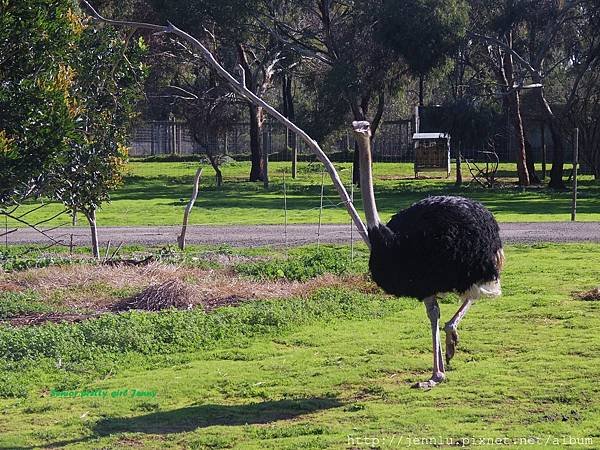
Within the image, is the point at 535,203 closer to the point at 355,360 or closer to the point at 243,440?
the point at 355,360

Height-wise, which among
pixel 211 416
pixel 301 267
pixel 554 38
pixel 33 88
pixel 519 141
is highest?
pixel 554 38

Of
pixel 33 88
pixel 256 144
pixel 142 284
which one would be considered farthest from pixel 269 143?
pixel 33 88

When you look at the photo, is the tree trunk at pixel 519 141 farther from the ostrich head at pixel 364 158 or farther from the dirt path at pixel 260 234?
the ostrich head at pixel 364 158

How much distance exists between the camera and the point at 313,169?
49000 mm

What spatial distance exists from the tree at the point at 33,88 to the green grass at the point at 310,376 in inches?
80.5

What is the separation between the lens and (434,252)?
30.4ft

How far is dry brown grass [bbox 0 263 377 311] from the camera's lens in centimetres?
1394

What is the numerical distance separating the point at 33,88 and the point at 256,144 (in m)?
33.3

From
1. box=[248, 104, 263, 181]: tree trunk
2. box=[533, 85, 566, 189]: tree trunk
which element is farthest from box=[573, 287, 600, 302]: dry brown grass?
box=[248, 104, 263, 181]: tree trunk

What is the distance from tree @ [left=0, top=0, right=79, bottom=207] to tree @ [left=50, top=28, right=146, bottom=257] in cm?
165

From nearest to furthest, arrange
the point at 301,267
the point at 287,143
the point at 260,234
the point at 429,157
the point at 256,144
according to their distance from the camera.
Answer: the point at 301,267 → the point at 260,234 → the point at 256,144 → the point at 429,157 → the point at 287,143

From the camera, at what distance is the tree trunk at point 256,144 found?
43594 millimetres

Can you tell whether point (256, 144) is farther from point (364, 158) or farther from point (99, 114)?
point (364, 158)

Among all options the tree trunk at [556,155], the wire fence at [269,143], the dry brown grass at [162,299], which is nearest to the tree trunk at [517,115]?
the tree trunk at [556,155]
